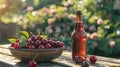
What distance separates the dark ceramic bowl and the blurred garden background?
2953 mm

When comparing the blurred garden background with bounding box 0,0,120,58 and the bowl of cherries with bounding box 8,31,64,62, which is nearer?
the bowl of cherries with bounding box 8,31,64,62

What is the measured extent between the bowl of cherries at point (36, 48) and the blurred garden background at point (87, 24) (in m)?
2.94

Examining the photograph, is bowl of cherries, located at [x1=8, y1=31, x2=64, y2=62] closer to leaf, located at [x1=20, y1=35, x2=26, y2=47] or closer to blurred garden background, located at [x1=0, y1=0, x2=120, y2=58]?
leaf, located at [x1=20, y1=35, x2=26, y2=47]

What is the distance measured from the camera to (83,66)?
93.7 inches

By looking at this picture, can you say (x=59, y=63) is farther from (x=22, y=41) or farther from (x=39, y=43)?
(x=22, y=41)

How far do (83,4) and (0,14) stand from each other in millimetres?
3655

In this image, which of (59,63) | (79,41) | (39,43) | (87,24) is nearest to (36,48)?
(39,43)

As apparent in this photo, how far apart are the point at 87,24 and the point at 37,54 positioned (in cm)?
433

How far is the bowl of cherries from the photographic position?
2.43m

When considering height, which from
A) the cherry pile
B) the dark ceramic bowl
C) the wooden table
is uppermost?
the cherry pile

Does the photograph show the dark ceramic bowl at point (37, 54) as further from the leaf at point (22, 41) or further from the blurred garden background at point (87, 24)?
the blurred garden background at point (87, 24)

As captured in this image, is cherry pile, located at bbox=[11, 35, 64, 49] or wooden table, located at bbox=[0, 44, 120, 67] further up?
cherry pile, located at bbox=[11, 35, 64, 49]

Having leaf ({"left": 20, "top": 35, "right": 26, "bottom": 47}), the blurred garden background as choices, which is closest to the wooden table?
leaf ({"left": 20, "top": 35, "right": 26, "bottom": 47})

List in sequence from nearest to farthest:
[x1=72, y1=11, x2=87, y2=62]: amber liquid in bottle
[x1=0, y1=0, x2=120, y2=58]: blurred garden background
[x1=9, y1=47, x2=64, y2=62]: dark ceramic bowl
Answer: [x1=9, y1=47, x2=64, y2=62]: dark ceramic bowl
[x1=72, y1=11, x2=87, y2=62]: amber liquid in bottle
[x1=0, y1=0, x2=120, y2=58]: blurred garden background
